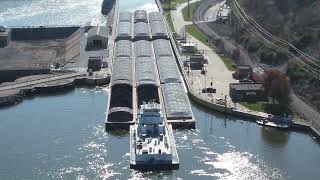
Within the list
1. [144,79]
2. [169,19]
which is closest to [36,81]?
[144,79]

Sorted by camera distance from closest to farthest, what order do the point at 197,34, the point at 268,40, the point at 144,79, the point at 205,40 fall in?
the point at 144,79, the point at 268,40, the point at 205,40, the point at 197,34

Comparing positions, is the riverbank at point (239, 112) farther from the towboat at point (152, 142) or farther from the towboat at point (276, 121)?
the towboat at point (152, 142)

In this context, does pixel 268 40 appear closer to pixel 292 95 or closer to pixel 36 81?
pixel 292 95

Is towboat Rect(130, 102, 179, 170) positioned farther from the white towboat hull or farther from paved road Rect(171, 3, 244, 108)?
paved road Rect(171, 3, 244, 108)

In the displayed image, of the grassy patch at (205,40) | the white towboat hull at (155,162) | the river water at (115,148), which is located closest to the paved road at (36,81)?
the river water at (115,148)

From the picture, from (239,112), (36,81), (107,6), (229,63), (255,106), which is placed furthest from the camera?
(107,6)

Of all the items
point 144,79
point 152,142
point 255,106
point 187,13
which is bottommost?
point 152,142

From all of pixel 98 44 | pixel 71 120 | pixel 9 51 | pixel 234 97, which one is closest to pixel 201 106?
pixel 234 97
